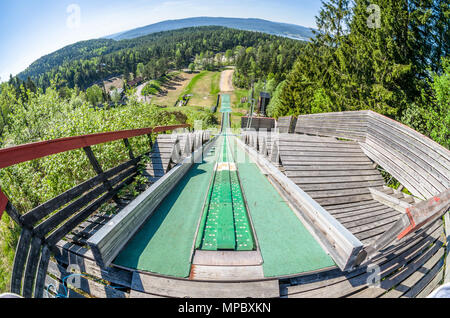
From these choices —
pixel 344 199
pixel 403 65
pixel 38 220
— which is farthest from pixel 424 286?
pixel 403 65

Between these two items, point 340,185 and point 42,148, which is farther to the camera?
point 340,185

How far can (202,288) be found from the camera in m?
1.89

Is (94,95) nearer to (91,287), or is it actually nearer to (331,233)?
(91,287)

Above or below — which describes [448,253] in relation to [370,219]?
below

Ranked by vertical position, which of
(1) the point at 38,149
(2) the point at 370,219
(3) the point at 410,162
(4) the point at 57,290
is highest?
(1) the point at 38,149

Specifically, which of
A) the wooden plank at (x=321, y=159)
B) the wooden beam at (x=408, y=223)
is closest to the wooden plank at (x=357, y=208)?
the wooden plank at (x=321, y=159)

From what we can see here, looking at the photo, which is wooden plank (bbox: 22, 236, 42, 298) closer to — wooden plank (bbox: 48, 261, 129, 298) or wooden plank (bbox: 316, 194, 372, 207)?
wooden plank (bbox: 48, 261, 129, 298)

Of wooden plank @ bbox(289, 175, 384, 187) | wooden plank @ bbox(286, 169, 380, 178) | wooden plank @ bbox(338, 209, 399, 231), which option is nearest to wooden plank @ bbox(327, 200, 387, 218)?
wooden plank @ bbox(338, 209, 399, 231)

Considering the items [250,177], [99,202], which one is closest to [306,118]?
[250,177]

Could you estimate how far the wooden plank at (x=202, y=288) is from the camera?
186 cm

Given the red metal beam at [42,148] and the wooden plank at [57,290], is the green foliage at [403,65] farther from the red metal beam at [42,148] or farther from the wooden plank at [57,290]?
the wooden plank at [57,290]

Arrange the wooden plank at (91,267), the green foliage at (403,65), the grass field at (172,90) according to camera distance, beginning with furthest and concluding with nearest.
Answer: the grass field at (172,90), the green foliage at (403,65), the wooden plank at (91,267)

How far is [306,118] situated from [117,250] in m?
10.2
